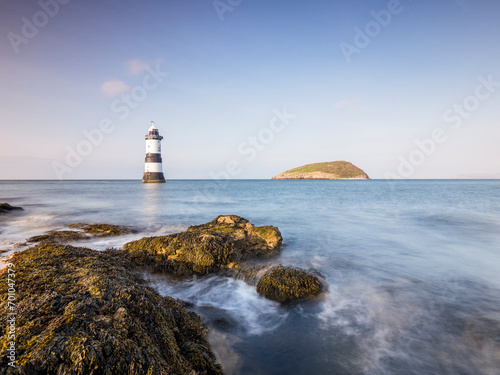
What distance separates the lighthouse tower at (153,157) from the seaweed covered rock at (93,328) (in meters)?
57.3

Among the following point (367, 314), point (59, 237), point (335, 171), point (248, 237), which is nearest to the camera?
point (367, 314)

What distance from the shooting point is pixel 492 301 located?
6.71 meters

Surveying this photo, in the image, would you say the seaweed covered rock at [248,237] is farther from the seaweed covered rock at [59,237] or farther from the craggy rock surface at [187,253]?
the seaweed covered rock at [59,237]

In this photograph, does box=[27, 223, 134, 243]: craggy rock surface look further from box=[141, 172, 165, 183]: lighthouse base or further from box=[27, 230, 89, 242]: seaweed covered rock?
box=[141, 172, 165, 183]: lighthouse base

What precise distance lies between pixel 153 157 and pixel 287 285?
59252 millimetres

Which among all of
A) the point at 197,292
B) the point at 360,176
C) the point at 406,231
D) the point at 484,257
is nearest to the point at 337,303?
the point at 197,292

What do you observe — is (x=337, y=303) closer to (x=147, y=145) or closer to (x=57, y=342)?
(x=57, y=342)

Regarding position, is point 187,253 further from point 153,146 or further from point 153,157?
point 153,157

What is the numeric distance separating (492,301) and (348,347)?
493 cm

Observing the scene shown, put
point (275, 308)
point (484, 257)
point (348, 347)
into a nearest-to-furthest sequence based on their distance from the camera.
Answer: point (348, 347), point (275, 308), point (484, 257)

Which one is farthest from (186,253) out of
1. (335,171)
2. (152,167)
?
(335,171)

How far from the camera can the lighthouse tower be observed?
187 feet

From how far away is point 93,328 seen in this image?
2.60 metres

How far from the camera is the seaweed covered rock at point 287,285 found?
647 cm
